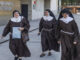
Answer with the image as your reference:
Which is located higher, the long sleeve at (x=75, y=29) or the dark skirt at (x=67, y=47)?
the long sleeve at (x=75, y=29)

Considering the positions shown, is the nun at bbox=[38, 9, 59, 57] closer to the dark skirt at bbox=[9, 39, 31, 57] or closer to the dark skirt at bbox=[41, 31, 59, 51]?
the dark skirt at bbox=[41, 31, 59, 51]

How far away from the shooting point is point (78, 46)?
6012 millimetres

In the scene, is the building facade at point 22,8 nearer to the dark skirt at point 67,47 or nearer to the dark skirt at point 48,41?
the dark skirt at point 48,41

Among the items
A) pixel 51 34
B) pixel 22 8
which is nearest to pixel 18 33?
pixel 51 34

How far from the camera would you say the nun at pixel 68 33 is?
6.15 meters

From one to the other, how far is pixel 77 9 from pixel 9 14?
37828 mm

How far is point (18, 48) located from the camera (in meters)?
7.18

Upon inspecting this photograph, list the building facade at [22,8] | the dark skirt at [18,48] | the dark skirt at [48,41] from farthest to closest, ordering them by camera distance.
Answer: the building facade at [22,8], the dark skirt at [48,41], the dark skirt at [18,48]

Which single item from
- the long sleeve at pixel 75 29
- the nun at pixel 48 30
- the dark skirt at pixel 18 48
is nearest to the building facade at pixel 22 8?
the nun at pixel 48 30

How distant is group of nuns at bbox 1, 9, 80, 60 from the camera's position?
616 cm

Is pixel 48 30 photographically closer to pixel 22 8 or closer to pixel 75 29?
pixel 75 29

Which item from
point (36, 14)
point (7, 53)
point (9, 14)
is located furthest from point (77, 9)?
point (7, 53)

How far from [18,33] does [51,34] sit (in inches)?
60.7

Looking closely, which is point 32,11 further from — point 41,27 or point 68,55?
point 68,55
